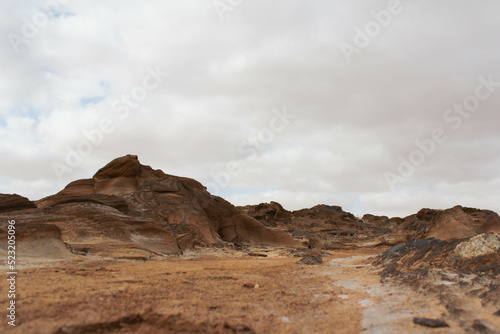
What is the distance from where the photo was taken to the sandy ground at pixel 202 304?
3.87 metres

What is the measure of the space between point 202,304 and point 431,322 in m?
2.80

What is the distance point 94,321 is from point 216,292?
2277 millimetres

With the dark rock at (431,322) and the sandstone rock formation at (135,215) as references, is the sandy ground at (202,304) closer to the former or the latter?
the dark rock at (431,322)

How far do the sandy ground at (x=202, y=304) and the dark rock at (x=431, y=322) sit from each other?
0.28 feet

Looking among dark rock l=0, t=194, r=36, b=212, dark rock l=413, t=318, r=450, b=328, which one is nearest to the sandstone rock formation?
dark rock l=0, t=194, r=36, b=212

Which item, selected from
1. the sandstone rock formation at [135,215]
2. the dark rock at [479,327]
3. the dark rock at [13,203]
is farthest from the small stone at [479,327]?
the dark rock at [13,203]

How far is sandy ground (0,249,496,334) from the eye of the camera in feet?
12.7

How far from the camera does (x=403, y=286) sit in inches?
239

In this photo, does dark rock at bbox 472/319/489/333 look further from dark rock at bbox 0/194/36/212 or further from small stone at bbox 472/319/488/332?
dark rock at bbox 0/194/36/212

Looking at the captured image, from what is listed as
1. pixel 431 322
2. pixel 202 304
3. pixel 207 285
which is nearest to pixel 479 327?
pixel 431 322

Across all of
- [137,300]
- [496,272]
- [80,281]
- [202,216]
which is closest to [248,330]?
[137,300]

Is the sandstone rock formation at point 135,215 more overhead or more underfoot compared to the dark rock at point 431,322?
more overhead

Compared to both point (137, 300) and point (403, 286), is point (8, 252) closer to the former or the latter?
point (137, 300)

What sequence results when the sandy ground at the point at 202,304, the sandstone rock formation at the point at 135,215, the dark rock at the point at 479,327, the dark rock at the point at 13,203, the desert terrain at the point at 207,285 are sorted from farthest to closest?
the dark rock at the point at 13,203 → the sandstone rock formation at the point at 135,215 → the desert terrain at the point at 207,285 → the sandy ground at the point at 202,304 → the dark rock at the point at 479,327
